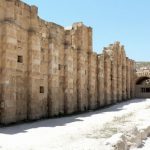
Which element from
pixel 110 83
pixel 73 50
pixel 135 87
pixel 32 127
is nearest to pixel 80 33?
pixel 73 50

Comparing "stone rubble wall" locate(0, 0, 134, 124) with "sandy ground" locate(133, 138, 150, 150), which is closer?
"sandy ground" locate(133, 138, 150, 150)

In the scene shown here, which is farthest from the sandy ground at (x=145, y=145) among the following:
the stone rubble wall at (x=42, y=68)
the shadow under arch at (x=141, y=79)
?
the shadow under arch at (x=141, y=79)

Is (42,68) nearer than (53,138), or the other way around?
(53,138)

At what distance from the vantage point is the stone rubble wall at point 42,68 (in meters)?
15.4

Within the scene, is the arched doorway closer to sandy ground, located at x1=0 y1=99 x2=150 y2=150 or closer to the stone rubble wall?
the stone rubble wall

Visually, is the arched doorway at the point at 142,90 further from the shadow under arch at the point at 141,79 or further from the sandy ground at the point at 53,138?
the sandy ground at the point at 53,138

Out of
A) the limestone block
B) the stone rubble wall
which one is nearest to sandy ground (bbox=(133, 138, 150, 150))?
the stone rubble wall

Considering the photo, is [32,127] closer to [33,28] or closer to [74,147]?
[74,147]

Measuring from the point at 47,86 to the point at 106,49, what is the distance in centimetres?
1783

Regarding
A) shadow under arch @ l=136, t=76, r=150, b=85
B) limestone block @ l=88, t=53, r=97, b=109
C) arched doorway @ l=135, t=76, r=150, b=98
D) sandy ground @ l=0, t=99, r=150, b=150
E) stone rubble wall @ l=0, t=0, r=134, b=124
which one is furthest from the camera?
shadow under arch @ l=136, t=76, r=150, b=85

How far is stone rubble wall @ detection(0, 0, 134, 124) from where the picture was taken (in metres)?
15.4

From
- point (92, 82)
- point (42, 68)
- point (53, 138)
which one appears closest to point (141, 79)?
point (92, 82)

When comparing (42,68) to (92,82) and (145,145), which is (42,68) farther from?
(92,82)

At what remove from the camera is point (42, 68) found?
19.1 metres
